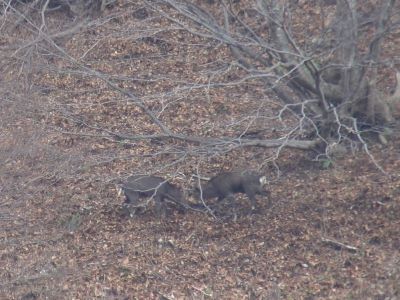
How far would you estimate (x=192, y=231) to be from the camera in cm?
895

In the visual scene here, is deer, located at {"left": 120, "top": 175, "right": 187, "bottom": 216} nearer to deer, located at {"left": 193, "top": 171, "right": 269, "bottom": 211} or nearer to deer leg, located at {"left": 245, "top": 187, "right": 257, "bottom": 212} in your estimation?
deer, located at {"left": 193, "top": 171, "right": 269, "bottom": 211}

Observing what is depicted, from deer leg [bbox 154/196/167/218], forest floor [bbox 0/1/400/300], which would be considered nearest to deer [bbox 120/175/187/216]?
deer leg [bbox 154/196/167/218]

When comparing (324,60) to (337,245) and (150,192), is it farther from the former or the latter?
(150,192)

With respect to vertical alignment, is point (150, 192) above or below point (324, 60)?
below

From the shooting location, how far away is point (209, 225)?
9008 mm

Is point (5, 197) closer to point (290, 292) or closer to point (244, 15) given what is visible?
point (290, 292)

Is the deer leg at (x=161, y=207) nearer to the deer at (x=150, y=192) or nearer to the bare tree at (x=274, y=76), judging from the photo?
the deer at (x=150, y=192)

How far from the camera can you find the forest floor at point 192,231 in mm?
8055

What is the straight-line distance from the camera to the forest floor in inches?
317

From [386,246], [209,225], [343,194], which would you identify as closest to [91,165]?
[209,225]

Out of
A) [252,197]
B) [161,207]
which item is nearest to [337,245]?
[252,197]

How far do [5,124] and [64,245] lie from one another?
7.58 feet

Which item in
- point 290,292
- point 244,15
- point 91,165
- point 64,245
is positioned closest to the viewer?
point 290,292

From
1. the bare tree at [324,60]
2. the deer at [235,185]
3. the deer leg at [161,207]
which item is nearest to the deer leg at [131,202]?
the deer leg at [161,207]
